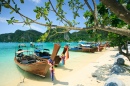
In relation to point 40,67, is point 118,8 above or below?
above

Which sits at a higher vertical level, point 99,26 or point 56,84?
point 99,26

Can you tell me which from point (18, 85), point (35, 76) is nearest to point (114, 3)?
point (18, 85)

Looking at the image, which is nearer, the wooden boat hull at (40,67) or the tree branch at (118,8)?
the tree branch at (118,8)

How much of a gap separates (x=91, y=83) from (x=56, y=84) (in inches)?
95.5

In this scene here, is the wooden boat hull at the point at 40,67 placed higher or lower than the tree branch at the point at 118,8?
lower

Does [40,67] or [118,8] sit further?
[40,67]

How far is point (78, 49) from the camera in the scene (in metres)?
36.3

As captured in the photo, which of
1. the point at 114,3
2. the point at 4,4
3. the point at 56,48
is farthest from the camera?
the point at 56,48

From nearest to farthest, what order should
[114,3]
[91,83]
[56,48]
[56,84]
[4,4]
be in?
[114,3] → [4,4] → [91,83] → [56,84] → [56,48]

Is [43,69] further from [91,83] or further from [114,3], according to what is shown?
[114,3]

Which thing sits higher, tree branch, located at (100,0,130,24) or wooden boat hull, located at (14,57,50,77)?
tree branch, located at (100,0,130,24)

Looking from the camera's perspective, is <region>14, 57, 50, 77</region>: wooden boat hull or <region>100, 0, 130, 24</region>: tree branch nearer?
<region>100, 0, 130, 24</region>: tree branch

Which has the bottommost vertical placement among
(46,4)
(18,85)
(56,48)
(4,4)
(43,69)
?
(18,85)

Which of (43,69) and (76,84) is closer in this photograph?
(76,84)
